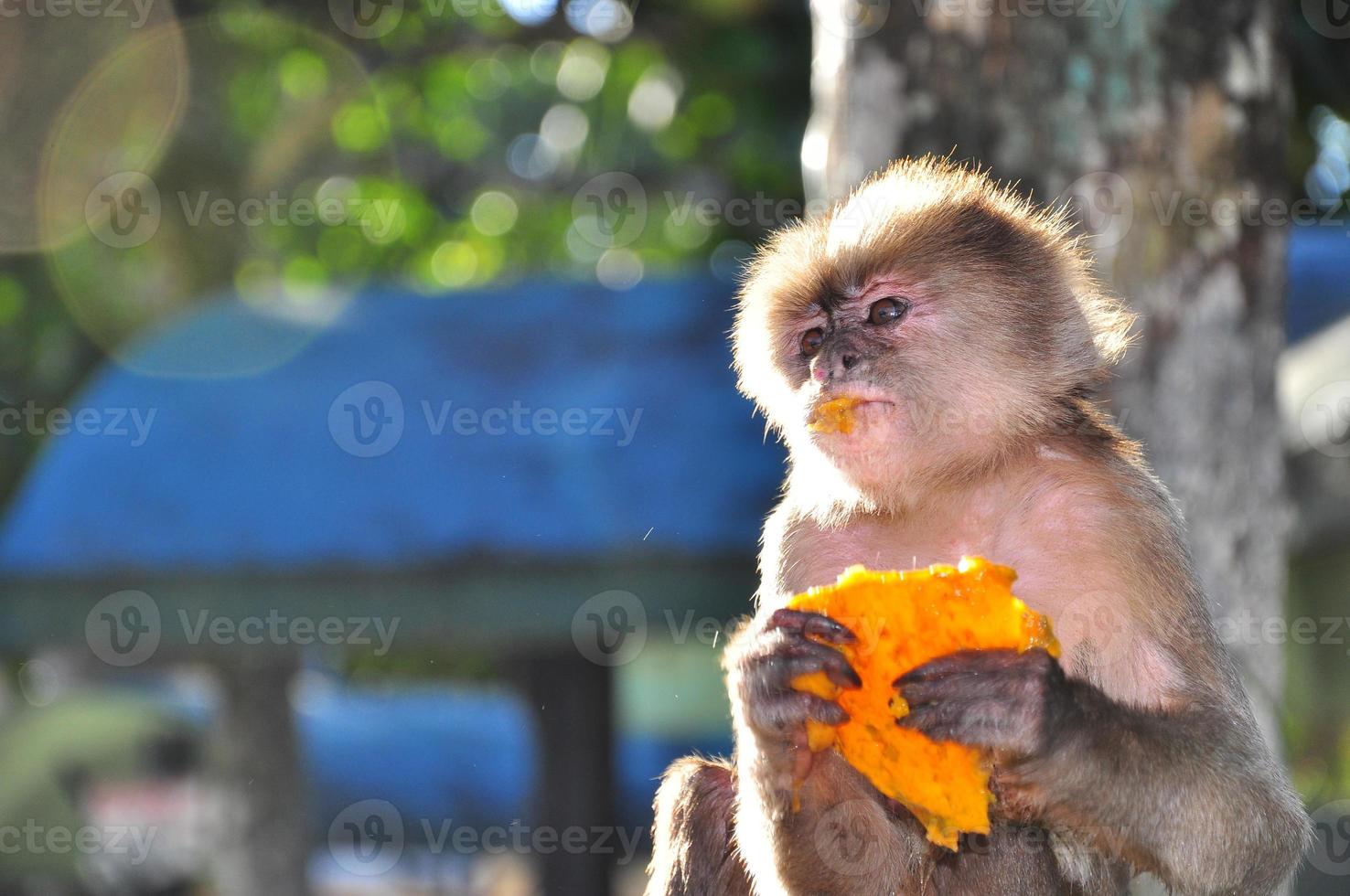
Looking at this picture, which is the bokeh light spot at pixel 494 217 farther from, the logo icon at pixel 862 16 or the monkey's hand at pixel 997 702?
the monkey's hand at pixel 997 702

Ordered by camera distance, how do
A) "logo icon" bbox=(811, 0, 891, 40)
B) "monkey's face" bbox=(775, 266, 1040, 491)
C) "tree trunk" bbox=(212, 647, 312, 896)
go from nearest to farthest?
"monkey's face" bbox=(775, 266, 1040, 491)
"logo icon" bbox=(811, 0, 891, 40)
"tree trunk" bbox=(212, 647, 312, 896)

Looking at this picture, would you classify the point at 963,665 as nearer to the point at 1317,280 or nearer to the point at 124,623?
the point at 1317,280

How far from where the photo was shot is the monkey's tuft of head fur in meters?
3.14

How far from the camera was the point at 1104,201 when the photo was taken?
13.5 feet

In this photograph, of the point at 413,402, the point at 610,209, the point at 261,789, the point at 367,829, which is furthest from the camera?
the point at 610,209

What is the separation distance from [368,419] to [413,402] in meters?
0.22

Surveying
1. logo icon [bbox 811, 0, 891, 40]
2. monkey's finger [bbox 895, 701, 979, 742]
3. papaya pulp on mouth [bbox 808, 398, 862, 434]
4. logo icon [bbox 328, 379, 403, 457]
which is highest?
logo icon [bbox 811, 0, 891, 40]

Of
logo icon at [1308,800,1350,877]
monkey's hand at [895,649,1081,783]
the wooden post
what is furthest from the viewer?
the wooden post

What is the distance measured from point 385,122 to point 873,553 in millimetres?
8211

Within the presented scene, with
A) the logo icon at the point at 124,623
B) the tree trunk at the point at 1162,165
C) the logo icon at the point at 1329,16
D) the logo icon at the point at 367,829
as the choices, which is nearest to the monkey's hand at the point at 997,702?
the tree trunk at the point at 1162,165

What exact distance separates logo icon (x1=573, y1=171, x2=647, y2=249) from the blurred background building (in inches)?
2.2

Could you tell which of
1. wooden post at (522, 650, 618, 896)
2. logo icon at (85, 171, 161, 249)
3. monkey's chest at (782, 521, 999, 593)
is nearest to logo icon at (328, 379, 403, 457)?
wooden post at (522, 650, 618, 896)

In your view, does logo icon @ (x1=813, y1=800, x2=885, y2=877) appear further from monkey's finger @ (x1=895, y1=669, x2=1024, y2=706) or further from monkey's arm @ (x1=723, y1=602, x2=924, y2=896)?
monkey's finger @ (x1=895, y1=669, x2=1024, y2=706)

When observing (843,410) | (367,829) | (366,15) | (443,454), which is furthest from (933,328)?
(367,829)
